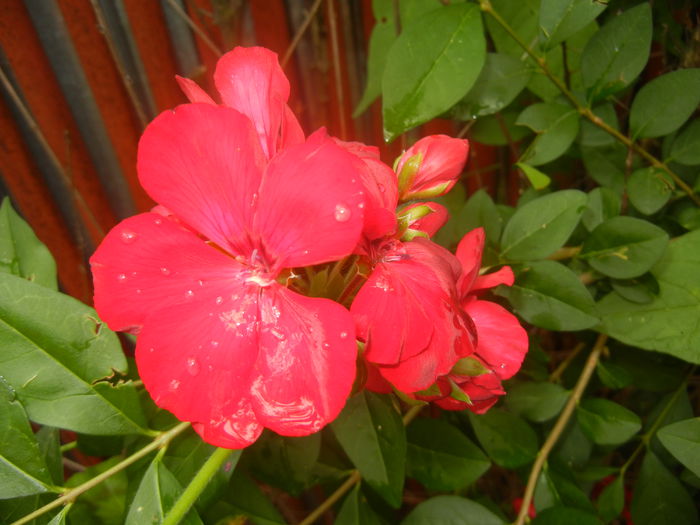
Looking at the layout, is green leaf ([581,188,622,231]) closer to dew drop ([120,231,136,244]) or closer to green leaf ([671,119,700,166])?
green leaf ([671,119,700,166])

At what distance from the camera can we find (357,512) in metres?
0.68

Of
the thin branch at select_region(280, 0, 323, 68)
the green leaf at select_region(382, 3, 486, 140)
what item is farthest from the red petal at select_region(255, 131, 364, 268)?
the thin branch at select_region(280, 0, 323, 68)

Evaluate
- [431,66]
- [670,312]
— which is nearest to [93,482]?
[431,66]

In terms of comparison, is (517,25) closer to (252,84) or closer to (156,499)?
(252,84)

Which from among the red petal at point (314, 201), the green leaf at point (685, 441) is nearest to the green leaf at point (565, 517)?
the green leaf at point (685, 441)

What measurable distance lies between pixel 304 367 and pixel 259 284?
0.22 feet

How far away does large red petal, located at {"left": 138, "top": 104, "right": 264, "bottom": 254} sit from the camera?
344 millimetres

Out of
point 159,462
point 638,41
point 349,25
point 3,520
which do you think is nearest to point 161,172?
point 159,462

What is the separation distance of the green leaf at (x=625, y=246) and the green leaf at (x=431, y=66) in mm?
235

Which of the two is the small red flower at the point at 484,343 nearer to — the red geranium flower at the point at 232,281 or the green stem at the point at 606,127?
the red geranium flower at the point at 232,281

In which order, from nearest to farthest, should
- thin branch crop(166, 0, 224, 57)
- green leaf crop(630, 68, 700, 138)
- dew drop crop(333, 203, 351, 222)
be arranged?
dew drop crop(333, 203, 351, 222) → green leaf crop(630, 68, 700, 138) → thin branch crop(166, 0, 224, 57)

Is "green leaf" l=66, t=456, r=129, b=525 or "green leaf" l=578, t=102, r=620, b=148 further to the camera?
"green leaf" l=578, t=102, r=620, b=148

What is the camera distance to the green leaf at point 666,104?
0.64 m

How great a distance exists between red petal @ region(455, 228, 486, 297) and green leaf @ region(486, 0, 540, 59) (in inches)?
15.7
